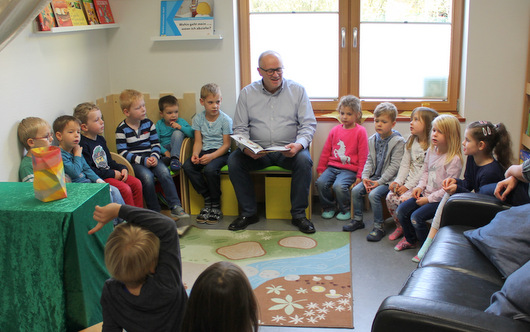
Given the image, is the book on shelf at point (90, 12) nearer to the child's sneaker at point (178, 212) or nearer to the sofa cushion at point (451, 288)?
the child's sneaker at point (178, 212)

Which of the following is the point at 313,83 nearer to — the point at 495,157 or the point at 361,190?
the point at 361,190

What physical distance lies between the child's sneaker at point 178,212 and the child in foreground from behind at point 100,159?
0.24 m

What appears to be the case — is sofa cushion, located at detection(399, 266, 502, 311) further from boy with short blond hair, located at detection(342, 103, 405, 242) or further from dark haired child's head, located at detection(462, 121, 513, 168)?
boy with short blond hair, located at detection(342, 103, 405, 242)

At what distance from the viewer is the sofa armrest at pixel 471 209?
267 centimetres

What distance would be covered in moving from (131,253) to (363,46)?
3.19 metres

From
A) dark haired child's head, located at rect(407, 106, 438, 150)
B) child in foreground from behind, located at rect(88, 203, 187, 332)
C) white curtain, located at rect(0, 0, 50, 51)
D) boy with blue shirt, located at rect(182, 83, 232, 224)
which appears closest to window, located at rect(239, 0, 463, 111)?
boy with blue shirt, located at rect(182, 83, 232, 224)

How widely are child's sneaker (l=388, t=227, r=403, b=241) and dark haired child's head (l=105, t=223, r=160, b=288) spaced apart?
2.26m

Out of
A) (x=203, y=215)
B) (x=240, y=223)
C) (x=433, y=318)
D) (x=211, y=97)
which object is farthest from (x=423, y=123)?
(x=433, y=318)

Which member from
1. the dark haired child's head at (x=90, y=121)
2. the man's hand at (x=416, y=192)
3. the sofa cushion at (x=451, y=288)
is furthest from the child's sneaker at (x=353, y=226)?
the dark haired child's head at (x=90, y=121)

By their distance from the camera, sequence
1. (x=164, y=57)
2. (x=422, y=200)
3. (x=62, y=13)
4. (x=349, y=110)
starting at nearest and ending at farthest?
(x=422, y=200) < (x=62, y=13) < (x=349, y=110) < (x=164, y=57)

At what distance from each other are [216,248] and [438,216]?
4.56 feet

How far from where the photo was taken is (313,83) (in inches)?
173

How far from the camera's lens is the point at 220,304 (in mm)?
1329

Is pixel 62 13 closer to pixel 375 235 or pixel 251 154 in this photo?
pixel 251 154
